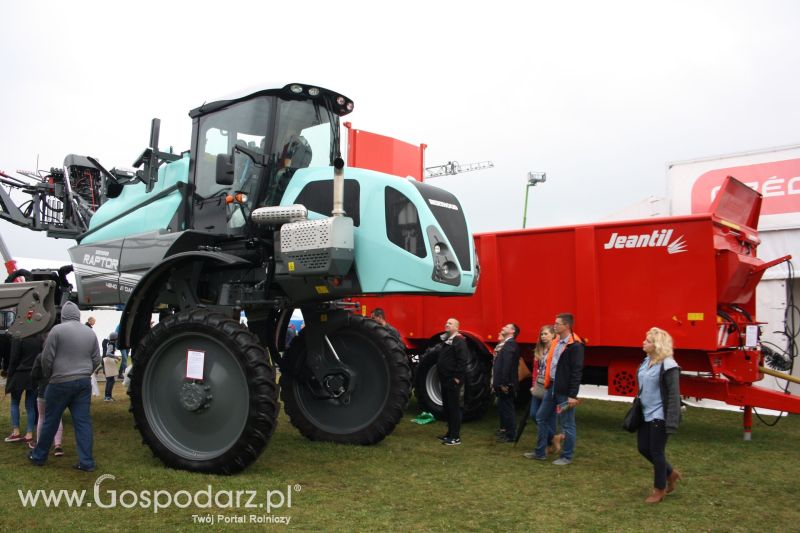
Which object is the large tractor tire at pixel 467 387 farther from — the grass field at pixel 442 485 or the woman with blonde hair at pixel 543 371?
the woman with blonde hair at pixel 543 371

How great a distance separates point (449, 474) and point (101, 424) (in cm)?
544

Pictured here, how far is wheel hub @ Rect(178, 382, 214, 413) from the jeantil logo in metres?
5.85

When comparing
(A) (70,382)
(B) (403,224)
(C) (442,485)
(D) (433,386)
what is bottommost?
(C) (442,485)

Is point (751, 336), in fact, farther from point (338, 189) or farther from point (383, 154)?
point (338, 189)

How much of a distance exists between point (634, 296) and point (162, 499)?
6538 mm

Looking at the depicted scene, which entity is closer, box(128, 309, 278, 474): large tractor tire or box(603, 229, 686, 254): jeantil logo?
box(128, 309, 278, 474): large tractor tire

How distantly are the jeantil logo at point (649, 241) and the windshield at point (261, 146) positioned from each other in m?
4.33

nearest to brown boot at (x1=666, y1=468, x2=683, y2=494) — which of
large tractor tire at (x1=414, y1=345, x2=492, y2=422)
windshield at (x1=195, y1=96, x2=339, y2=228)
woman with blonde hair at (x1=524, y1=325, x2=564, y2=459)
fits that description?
woman with blonde hair at (x1=524, y1=325, x2=564, y2=459)

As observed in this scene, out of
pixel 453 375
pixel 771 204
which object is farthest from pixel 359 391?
pixel 771 204

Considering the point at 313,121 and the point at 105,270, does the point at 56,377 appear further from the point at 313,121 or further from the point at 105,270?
the point at 313,121

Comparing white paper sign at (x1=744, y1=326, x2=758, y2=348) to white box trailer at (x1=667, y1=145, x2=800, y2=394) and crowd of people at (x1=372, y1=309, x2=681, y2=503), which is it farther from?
white box trailer at (x1=667, y1=145, x2=800, y2=394)

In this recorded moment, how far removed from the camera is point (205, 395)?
258 inches

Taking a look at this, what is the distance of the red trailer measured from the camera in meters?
8.85

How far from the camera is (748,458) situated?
8.11m
